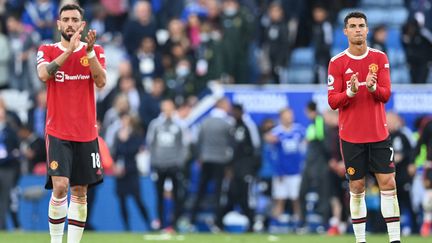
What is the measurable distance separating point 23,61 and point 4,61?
1.29 ft

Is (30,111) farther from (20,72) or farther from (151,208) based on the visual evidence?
(151,208)

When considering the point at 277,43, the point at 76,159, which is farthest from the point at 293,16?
the point at 76,159

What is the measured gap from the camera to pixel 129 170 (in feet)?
74.0

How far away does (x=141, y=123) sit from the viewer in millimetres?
24000

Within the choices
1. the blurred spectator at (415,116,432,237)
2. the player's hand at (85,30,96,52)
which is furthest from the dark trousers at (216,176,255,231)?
the player's hand at (85,30,96,52)

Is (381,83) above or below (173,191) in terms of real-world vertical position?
above

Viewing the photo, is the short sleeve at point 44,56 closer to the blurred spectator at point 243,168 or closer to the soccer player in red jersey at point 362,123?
the soccer player in red jersey at point 362,123

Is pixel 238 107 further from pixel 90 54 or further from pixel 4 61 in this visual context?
pixel 90 54

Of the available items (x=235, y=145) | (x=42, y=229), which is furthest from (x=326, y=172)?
(x=42, y=229)

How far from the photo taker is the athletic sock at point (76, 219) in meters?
13.4

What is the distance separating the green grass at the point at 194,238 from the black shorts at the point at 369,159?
478 centimetres

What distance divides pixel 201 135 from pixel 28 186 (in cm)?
337

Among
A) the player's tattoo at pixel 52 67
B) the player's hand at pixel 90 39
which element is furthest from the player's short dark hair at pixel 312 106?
the player's tattoo at pixel 52 67

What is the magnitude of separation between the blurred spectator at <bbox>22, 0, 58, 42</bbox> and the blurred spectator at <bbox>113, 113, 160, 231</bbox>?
4.24 metres
